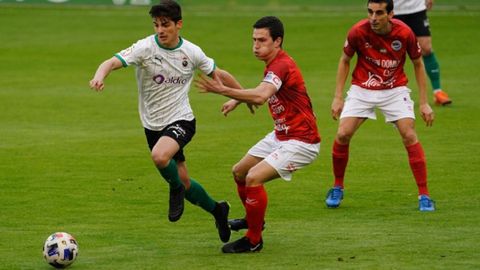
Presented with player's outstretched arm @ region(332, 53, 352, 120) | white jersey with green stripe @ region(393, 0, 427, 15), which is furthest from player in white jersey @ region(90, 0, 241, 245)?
white jersey with green stripe @ region(393, 0, 427, 15)

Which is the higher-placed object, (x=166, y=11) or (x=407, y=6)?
(x=166, y=11)

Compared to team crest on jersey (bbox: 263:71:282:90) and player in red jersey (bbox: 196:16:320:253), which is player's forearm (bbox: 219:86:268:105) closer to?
player in red jersey (bbox: 196:16:320:253)

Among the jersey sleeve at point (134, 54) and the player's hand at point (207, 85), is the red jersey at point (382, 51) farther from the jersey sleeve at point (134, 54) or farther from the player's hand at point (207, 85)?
the player's hand at point (207, 85)

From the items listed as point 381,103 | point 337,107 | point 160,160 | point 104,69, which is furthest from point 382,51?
point 104,69

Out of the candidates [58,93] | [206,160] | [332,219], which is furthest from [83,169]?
[58,93]

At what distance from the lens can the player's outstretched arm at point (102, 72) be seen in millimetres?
10141

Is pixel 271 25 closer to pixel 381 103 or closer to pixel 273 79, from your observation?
pixel 273 79

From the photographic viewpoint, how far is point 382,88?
12555mm

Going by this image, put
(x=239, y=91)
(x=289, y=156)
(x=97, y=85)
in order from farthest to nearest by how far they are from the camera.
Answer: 1. (x=289, y=156)
2. (x=97, y=85)
3. (x=239, y=91)

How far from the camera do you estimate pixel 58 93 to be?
2203 centimetres

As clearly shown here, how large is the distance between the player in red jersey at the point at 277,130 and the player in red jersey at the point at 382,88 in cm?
162

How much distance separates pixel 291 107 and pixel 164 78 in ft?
4.28

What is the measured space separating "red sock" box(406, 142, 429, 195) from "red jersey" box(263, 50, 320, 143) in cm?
197

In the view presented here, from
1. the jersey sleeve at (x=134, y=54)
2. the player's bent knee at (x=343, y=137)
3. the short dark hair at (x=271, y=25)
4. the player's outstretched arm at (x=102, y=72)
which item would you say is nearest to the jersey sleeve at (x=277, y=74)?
the short dark hair at (x=271, y=25)
